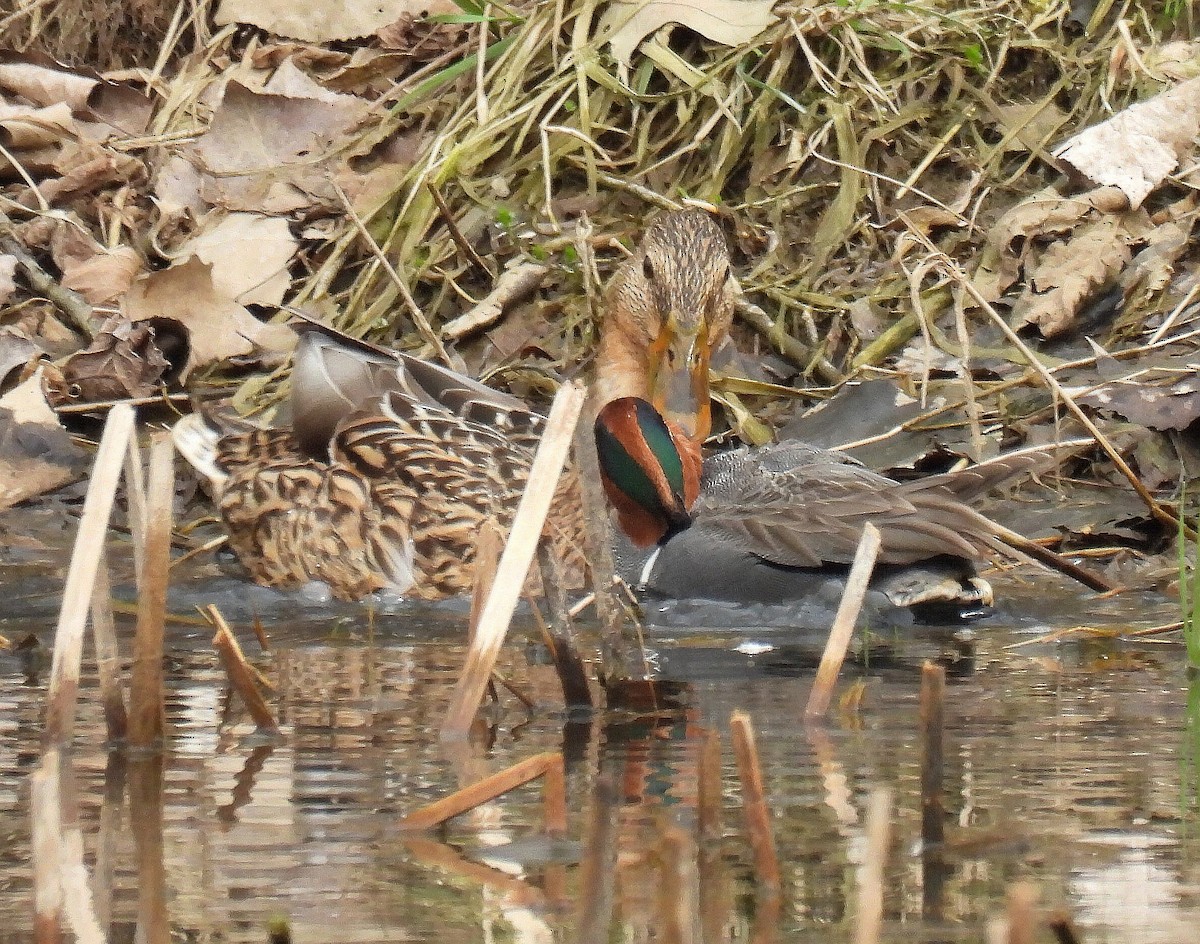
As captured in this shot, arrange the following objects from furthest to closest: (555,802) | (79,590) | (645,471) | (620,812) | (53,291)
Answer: (53,291)
(645,471)
(79,590)
(620,812)
(555,802)

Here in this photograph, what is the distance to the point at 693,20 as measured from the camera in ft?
26.5

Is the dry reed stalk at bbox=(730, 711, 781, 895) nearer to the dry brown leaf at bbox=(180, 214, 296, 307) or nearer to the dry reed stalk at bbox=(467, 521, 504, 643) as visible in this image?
the dry reed stalk at bbox=(467, 521, 504, 643)

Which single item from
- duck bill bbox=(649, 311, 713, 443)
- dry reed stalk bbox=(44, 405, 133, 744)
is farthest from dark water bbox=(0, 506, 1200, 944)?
duck bill bbox=(649, 311, 713, 443)

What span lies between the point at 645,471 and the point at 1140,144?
8.82 feet

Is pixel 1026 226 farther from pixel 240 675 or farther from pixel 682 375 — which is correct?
pixel 240 675

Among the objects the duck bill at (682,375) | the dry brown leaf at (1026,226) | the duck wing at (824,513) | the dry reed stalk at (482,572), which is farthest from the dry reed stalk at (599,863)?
the dry brown leaf at (1026,226)

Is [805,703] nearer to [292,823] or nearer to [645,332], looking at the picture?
[292,823]

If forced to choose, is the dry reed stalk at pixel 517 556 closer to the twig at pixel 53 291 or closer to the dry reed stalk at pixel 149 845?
the dry reed stalk at pixel 149 845

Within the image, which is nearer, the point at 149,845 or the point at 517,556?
the point at 149,845

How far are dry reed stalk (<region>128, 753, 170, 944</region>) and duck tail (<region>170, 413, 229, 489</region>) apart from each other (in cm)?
301

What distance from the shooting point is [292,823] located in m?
2.97

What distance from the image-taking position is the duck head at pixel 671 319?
6.16m

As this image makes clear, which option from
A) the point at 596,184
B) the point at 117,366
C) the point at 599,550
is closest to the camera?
the point at 599,550

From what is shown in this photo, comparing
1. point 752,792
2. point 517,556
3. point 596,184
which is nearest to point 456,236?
point 596,184
